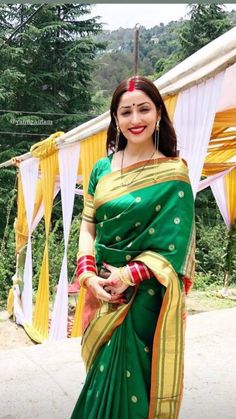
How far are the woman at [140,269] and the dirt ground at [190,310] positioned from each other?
3846mm

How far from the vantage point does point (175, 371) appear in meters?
1.34

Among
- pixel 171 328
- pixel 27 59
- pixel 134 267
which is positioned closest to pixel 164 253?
pixel 134 267

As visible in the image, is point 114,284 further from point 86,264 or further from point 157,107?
point 157,107

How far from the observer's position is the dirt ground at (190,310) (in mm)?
5137

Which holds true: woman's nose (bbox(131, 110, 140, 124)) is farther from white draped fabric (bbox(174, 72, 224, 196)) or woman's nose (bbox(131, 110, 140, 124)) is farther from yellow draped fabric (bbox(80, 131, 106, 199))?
yellow draped fabric (bbox(80, 131, 106, 199))

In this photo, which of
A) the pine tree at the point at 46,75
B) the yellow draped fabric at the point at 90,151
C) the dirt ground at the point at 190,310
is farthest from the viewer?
the pine tree at the point at 46,75

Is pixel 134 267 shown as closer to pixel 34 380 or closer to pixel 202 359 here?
pixel 34 380

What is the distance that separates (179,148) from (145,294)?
1.12 m

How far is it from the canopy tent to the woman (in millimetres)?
750

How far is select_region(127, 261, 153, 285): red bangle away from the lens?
1297 millimetres

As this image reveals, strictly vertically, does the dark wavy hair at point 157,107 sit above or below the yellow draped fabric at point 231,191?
above

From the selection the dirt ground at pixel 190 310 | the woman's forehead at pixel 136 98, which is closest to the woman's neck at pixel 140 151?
the woman's forehead at pixel 136 98

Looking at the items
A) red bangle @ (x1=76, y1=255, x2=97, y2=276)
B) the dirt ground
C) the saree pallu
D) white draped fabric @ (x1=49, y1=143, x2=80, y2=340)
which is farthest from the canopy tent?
red bangle @ (x1=76, y1=255, x2=97, y2=276)

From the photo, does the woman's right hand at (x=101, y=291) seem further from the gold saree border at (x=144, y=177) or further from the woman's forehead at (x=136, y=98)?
the woman's forehead at (x=136, y=98)
